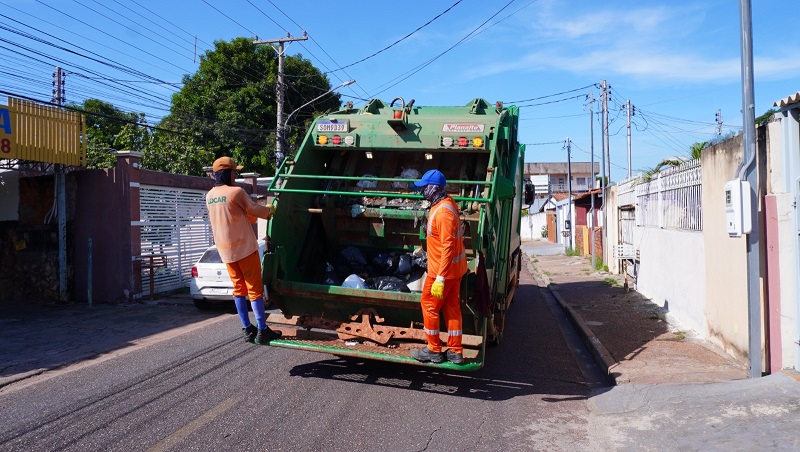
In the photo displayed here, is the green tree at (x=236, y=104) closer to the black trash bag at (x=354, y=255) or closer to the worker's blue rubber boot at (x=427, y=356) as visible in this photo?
the black trash bag at (x=354, y=255)

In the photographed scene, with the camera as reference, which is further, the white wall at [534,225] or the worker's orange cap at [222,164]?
the white wall at [534,225]

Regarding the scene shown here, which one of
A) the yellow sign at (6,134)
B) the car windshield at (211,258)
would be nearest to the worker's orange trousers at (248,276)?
the car windshield at (211,258)

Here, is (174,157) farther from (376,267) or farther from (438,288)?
(438,288)

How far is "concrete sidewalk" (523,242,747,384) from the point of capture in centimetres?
625

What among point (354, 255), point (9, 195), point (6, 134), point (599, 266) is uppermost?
point (6, 134)

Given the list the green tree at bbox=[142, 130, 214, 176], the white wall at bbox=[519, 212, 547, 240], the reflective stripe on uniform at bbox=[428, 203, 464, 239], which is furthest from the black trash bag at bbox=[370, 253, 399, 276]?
the white wall at bbox=[519, 212, 547, 240]

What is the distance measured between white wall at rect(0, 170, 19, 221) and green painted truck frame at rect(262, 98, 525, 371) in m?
8.94

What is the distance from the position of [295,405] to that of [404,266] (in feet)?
6.54

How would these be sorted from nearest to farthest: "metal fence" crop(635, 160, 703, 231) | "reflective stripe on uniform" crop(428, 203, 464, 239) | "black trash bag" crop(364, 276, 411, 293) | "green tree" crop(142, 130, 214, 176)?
"reflective stripe on uniform" crop(428, 203, 464, 239) → "black trash bag" crop(364, 276, 411, 293) → "metal fence" crop(635, 160, 703, 231) → "green tree" crop(142, 130, 214, 176)

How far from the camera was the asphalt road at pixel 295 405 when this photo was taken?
444 centimetres

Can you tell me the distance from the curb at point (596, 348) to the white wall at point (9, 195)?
36.5ft

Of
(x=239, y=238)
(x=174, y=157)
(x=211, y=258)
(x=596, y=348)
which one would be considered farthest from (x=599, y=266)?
(x=239, y=238)

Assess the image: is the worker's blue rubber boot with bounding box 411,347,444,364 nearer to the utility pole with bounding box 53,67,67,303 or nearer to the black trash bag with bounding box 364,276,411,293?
the black trash bag with bounding box 364,276,411,293

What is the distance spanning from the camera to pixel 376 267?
22.1ft
